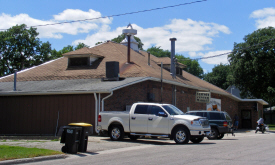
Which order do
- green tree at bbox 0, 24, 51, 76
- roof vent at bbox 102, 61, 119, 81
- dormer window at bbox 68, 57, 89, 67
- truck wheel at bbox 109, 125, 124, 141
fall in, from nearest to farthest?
truck wheel at bbox 109, 125, 124, 141 < roof vent at bbox 102, 61, 119, 81 < dormer window at bbox 68, 57, 89, 67 < green tree at bbox 0, 24, 51, 76

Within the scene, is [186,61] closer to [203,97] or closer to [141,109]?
[203,97]

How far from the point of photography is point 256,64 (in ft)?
161

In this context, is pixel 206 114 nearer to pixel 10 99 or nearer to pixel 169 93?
pixel 169 93

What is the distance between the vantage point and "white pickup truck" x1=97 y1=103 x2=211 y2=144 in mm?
17141

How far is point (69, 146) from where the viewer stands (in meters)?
13.5

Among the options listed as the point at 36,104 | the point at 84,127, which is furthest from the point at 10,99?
the point at 84,127

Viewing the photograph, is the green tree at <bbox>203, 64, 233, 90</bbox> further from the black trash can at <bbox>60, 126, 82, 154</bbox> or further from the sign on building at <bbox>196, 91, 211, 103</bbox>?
the black trash can at <bbox>60, 126, 82, 154</bbox>

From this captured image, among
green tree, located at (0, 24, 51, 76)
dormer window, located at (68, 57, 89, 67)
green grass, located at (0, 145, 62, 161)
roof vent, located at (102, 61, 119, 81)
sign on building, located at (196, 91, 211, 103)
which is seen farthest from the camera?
green tree, located at (0, 24, 51, 76)

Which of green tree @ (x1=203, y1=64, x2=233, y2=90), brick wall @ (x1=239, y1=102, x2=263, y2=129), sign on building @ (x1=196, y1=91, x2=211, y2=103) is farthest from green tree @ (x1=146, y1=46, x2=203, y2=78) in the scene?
sign on building @ (x1=196, y1=91, x2=211, y2=103)

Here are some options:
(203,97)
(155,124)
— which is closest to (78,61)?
(203,97)

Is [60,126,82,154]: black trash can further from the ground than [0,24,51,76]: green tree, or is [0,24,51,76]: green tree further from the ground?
[0,24,51,76]: green tree

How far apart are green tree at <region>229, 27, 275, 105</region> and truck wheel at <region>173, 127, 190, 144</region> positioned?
1347 inches

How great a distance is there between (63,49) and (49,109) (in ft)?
145

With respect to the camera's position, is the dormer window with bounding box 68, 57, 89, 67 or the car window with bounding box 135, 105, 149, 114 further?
the dormer window with bounding box 68, 57, 89, 67
